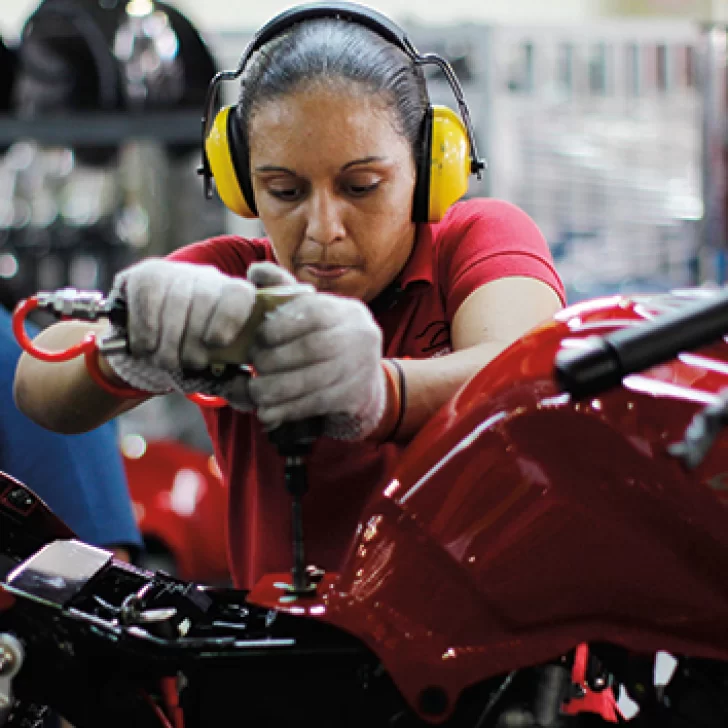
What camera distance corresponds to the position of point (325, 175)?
98 cm

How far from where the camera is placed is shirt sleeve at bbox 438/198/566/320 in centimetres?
103

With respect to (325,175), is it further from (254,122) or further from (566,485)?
(566,485)

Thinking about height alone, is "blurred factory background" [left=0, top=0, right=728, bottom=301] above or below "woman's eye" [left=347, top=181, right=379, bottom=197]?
below

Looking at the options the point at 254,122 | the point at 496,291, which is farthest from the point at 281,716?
the point at 254,122

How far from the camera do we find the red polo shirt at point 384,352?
1032mm

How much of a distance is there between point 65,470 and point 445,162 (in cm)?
85

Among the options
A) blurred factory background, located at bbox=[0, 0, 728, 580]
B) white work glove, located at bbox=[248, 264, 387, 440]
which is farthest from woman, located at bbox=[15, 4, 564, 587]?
blurred factory background, located at bbox=[0, 0, 728, 580]

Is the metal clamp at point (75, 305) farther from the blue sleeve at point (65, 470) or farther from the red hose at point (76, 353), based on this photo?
the blue sleeve at point (65, 470)

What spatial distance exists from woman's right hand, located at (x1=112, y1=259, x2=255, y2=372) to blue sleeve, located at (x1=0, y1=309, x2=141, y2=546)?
2.98 ft

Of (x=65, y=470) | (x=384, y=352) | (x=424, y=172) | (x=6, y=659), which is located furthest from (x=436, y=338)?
(x=65, y=470)

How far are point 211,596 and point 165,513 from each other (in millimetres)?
2243

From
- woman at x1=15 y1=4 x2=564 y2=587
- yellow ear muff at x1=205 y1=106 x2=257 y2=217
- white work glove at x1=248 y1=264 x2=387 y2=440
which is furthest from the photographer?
yellow ear muff at x1=205 y1=106 x2=257 y2=217

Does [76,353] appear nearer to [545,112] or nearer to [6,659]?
[6,659]

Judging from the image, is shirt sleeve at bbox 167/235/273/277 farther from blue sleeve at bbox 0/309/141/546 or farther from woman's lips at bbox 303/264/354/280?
blue sleeve at bbox 0/309/141/546
